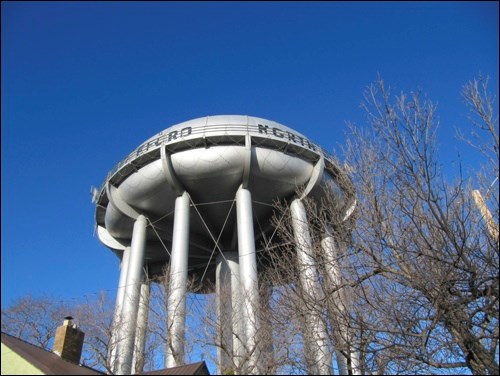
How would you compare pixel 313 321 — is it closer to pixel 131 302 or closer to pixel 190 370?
pixel 190 370

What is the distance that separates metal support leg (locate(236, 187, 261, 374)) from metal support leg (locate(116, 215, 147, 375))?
486 centimetres

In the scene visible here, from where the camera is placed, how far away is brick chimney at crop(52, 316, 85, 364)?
12.7m

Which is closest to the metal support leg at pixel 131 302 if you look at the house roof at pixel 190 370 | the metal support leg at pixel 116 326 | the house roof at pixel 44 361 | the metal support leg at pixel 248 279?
the metal support leg at pixel 116 326

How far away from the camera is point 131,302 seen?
60.1ft

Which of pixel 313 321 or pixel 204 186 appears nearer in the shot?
pixel 313 321

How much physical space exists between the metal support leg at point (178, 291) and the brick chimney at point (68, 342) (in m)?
3.23

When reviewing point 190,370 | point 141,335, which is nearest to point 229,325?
point 141,335

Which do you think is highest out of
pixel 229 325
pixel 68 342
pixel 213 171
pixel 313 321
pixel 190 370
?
pixel 213 171

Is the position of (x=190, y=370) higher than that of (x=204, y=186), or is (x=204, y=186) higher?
(x=204, y=186)

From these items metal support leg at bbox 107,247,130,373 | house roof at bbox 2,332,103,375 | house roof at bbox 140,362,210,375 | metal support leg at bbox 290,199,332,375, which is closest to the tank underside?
metal support leg at bbox 107,247,130,373

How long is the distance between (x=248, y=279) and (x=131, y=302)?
17.6ft

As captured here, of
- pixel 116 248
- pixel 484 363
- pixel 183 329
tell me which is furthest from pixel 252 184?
pixel 484 363

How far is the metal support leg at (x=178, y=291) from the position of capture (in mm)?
15367

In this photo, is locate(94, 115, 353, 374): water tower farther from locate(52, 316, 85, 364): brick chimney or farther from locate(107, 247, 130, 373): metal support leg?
locate(52, 316, 85, 364): brick chimney
